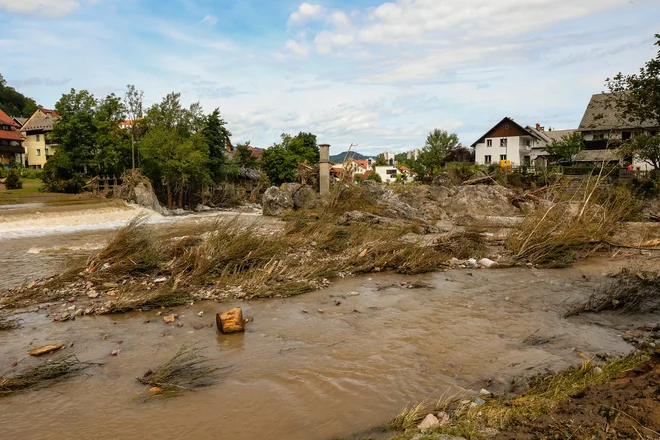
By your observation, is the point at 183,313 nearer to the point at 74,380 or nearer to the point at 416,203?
the point at 74,380

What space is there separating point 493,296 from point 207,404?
6.84 m

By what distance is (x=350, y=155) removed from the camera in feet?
71.6

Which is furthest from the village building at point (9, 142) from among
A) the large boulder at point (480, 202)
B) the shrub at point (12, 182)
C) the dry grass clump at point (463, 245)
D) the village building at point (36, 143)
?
the dry grass clump at point (463, 245)

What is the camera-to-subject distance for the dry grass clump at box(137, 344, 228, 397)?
5379 mm

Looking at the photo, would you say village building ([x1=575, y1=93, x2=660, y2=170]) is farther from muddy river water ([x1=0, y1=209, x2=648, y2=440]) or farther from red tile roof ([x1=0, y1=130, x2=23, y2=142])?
red tile roof ([x1=0, y1=130, x2=23, y2=142])

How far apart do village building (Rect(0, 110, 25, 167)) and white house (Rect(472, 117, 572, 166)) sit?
59.8 metres

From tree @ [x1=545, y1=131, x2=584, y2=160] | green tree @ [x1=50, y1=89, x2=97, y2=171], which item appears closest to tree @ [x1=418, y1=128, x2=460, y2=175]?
tree @ [x1=545, y1=131, x2=584, y2=160]

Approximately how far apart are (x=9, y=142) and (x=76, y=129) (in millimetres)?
27564

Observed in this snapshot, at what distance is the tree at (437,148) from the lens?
55.6m

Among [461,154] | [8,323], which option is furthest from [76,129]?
[461,154]

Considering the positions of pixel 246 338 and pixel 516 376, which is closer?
pixel 516 376

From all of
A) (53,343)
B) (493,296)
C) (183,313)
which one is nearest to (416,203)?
(493,296)

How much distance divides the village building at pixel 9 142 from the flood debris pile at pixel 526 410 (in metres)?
A: 64.4

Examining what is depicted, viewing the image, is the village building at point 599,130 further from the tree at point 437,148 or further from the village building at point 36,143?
the village building at point 36,143
